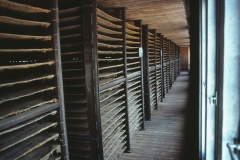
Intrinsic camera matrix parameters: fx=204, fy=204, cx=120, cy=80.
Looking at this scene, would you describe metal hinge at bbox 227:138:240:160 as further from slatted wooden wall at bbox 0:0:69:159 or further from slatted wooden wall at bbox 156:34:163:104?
slatted wooden wall at bbox 156:34:163:104

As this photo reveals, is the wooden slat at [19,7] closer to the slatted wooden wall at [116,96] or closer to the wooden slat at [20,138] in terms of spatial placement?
the wooden slat at [20,138]

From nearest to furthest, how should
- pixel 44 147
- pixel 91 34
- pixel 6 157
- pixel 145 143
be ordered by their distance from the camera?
pixel 6 157 → pixel 44 147 → pixel 91 34 → pixel 145 143

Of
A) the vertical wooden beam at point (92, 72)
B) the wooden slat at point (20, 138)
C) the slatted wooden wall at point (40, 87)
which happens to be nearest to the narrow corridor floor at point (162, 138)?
the vertical wooden beam at point (92, 72)

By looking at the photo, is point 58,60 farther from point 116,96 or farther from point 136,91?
point 136,91

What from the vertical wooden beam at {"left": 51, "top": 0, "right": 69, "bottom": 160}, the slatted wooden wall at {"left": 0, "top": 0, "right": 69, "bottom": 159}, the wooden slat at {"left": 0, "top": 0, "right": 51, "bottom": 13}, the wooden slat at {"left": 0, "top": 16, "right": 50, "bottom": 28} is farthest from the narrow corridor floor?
the wooden slat at {"left": 0, "top": 0, "right": 51, "bottom": 13}

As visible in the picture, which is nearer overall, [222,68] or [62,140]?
[222,68]

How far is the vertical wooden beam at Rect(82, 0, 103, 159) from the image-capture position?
3176mm

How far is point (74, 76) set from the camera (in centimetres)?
339

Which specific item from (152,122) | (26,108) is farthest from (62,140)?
(152,122)

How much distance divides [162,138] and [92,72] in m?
3.41

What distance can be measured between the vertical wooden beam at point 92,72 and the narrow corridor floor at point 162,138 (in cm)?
159

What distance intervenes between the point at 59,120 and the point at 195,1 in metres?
2.76

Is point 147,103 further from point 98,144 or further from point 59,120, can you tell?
point 59,120

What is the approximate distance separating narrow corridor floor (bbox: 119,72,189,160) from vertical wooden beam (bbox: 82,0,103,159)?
5.23ft
